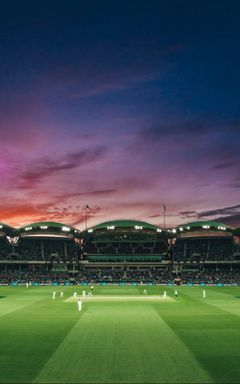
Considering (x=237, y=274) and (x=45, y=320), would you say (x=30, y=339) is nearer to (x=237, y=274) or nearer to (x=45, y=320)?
(x=45, y=320)

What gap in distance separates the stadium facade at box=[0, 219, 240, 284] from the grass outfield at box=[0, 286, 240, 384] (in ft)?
313

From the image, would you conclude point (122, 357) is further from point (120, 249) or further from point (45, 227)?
point (120, 249)

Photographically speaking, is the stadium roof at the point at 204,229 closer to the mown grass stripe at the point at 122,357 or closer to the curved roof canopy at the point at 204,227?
the curved roof canopy at the point at 204,227

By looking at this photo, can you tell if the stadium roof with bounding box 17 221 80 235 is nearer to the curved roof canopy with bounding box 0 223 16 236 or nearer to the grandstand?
the grandstand

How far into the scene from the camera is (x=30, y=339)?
975 inches

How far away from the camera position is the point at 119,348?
2170cm

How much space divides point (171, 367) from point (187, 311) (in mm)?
23525

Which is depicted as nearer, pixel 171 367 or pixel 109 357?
pixel 171 367

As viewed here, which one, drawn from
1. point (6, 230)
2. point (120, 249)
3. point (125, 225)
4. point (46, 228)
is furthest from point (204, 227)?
point (6, 230)

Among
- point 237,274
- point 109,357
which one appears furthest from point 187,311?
point 237,274

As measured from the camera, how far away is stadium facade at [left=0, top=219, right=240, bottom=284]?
133125mm

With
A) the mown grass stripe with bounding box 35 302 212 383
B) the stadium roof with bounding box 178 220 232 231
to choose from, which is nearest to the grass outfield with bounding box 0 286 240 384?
the mown grass stripe with bounding box 35 302 212 383

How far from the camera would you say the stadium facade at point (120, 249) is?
437ft

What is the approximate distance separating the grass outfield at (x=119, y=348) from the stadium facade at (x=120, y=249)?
95.4m
